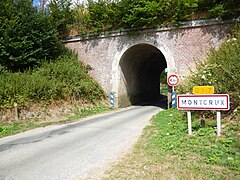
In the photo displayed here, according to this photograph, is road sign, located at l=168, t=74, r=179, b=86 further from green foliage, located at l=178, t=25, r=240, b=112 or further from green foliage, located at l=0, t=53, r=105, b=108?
green foliage, located at l=0, t=53, r=105, b=108

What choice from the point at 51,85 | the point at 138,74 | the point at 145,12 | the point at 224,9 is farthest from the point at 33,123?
the point at 224,9

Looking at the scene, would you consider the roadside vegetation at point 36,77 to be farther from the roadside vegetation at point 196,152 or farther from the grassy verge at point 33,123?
the roadside vegetation at point 196,152

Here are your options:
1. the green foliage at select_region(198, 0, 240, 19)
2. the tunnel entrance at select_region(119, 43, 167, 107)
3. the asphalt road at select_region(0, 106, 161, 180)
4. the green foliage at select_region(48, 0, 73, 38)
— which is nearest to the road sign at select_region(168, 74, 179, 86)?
the tunnel entrance at select_region(119, 43, 167, 107)

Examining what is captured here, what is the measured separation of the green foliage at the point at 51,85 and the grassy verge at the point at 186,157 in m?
6.55

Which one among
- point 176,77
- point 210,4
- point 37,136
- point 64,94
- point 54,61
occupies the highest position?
point 210,4

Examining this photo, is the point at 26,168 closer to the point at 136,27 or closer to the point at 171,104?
the point at 171,104

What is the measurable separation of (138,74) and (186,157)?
14.2m

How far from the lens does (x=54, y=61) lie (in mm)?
13031

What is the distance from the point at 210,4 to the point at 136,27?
442 cm

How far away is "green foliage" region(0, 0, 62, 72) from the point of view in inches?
428

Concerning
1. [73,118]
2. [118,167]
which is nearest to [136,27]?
[73,118]

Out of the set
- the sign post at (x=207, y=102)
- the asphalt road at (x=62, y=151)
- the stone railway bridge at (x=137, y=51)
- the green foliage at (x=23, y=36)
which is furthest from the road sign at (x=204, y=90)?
the green foliage at (x=23, y=36)

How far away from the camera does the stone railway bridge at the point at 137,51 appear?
38.5 ft

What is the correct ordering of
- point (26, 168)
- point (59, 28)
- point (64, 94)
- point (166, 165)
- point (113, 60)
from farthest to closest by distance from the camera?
point (59, 28)
point (113, 60)
point (64, 94)
point (26, 168)
point (166, 165)
